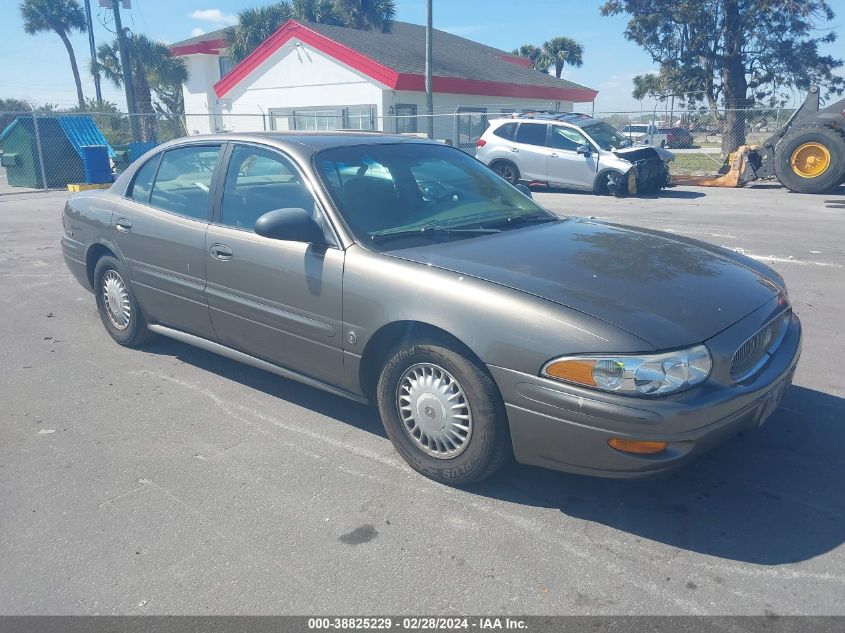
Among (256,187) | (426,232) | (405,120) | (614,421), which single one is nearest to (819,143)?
(426,232)

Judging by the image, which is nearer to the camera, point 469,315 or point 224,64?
point 469,315

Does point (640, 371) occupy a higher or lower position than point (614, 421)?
higher

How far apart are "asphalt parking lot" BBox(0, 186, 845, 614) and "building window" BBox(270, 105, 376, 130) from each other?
2254 centimetres

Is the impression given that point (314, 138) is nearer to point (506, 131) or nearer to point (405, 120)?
point (506, 131)

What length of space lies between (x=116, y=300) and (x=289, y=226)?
7.88ft

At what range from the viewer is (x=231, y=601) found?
2.68m

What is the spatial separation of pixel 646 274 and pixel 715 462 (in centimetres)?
101

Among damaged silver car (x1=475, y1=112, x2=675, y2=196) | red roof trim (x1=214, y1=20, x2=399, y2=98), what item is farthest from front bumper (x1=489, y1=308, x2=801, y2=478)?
red roof trim (x1=214, y1=20, x2=399, y2=98)

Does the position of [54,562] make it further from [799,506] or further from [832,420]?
[832,420]

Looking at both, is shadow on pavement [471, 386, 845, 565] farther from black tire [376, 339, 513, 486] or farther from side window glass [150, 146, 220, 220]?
side window glass [150, 146, 220, 220]

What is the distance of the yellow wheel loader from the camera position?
14133mm

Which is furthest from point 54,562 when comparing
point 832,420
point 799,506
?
point 832,420

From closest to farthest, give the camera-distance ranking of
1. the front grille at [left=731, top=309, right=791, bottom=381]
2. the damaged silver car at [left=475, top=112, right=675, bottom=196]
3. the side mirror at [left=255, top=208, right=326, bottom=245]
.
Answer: the front grille at [left=731, top=309, right=791, bottom=381] < the side mirror at [left=255, top=208, right=326, bottom=245] < the damaged silver car at [left=475, top=112, right=675, bottom=196]

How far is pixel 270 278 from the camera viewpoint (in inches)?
158
